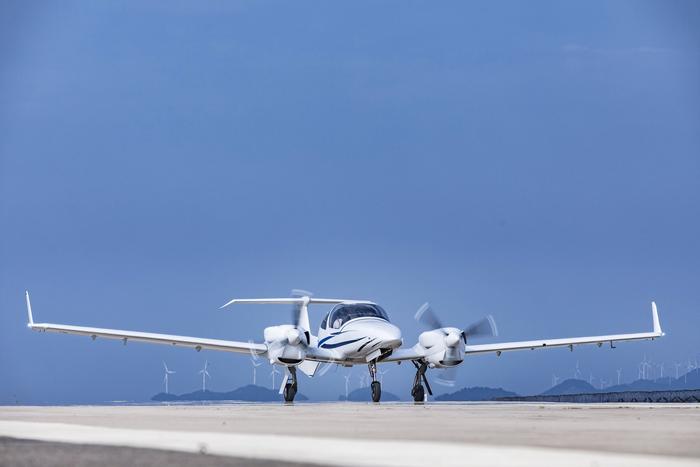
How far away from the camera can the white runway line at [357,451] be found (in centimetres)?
1058

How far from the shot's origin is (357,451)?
1167 cm

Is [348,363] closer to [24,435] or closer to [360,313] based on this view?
[360,313]

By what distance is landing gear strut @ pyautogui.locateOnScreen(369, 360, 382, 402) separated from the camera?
152ft

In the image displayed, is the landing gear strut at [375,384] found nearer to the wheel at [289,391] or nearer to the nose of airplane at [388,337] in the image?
the nose of airplane at [388,337]

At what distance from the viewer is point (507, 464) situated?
1039cm

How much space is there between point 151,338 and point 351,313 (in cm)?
969

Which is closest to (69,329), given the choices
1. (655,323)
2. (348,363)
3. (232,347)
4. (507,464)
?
(232,347)

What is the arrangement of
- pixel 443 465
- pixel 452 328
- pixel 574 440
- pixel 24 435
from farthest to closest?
1. pixel 452 328
2. pixel 24 435
3. pixel 574 440
4. pixel 443 465

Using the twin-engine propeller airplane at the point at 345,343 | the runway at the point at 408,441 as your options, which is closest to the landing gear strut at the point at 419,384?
the twin-engine propeller airplane at the point at 345,343

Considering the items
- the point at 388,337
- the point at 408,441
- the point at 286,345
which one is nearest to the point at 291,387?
the point at 286,345

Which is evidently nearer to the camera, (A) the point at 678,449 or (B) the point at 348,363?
(A) the point at 678,449

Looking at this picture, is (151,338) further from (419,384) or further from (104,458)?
(104,458)

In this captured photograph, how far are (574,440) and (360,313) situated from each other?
34423mm

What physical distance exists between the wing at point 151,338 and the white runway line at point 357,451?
35283 mm
